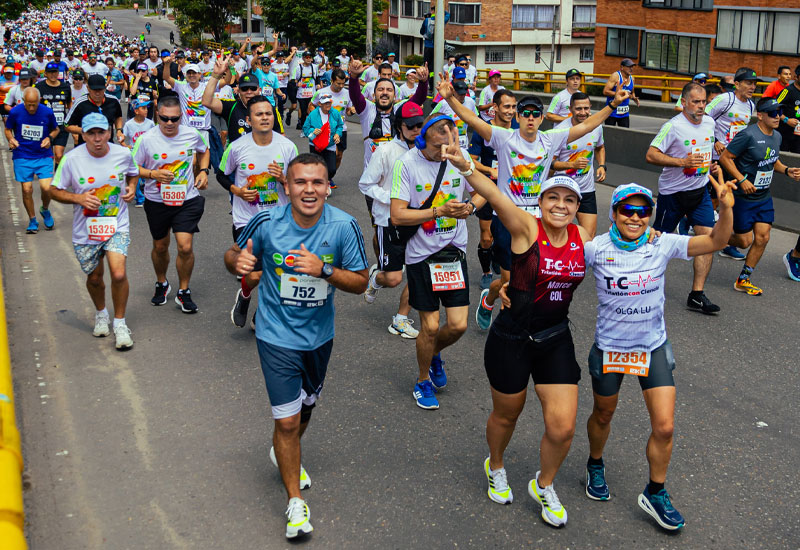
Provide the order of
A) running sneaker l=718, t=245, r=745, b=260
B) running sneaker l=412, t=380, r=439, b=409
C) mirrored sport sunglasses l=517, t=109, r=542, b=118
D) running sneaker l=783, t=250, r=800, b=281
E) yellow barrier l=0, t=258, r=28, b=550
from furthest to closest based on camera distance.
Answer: running sneaker l=718, t=245, r=745, b=260 → running sneaker l=783, t=250, r=800, b=281 → mirrored sport sunglasses l=517, t=109, r=542, b=118 → running sneaker l=412, t=380, r=439, b=409 → yellow barrier l=0, t=258, r=28, b=550

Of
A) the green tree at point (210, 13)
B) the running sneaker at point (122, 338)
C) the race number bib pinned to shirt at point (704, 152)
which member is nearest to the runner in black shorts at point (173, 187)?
the running sneaker at point (122, 338)

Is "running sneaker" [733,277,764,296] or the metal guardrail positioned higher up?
the metal guardrail

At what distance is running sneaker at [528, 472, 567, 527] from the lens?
16.2 ft

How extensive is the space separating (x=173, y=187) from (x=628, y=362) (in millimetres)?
5291

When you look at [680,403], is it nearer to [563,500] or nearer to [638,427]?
[638,427]

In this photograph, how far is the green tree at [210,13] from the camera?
284 ft

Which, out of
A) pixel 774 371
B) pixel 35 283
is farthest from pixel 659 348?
pixel 35 283

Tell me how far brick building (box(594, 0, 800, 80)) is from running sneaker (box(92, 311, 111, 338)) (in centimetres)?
3582

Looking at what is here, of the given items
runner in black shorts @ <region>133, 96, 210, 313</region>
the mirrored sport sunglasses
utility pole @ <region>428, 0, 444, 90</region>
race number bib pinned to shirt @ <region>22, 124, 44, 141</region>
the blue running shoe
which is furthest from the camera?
utility pole @ <region>428, 0, 444, 90</region>

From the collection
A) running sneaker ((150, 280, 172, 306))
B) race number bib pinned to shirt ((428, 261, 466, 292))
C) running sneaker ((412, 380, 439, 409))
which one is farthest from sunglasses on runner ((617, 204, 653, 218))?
running sneaker ((150, 280, 172, 306))

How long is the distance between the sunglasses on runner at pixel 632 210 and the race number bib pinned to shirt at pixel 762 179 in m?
5.02

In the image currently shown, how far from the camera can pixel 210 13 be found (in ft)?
288

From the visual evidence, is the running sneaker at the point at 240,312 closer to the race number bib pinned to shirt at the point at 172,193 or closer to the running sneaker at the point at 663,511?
the race number bib pinned to shirt at the point at 172,193

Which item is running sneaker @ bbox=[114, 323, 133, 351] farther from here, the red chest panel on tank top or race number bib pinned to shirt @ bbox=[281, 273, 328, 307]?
the red chest panel on tank top
